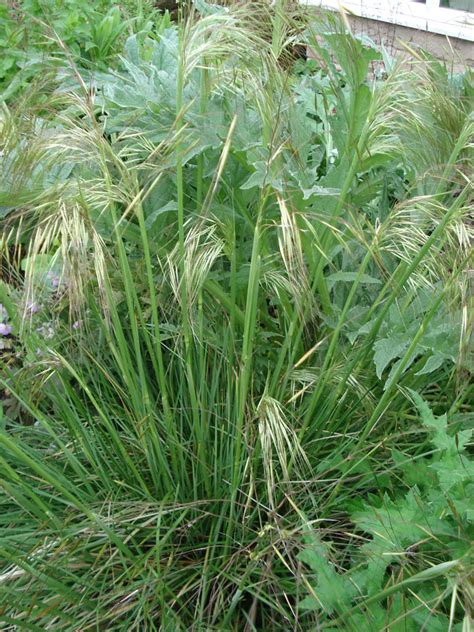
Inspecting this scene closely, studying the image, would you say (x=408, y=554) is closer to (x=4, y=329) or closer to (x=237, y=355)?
(x=237, y=355)

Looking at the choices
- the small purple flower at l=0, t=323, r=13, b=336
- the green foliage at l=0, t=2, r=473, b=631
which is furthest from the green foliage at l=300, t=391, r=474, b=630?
the small purple flower at l=0, t=323, r=13, b=336

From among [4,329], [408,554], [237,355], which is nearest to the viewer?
[408,554]

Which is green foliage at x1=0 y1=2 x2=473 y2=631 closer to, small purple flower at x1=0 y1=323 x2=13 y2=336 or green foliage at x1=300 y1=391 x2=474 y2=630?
green foliage at x1=300 y1=391 x2=474 y2=630

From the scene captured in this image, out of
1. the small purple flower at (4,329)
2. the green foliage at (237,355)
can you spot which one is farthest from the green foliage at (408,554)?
the small purple flower at (4,329)

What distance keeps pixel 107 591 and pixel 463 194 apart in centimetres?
116

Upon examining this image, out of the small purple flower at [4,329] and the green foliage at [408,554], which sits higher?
the green foliage at [408,554]

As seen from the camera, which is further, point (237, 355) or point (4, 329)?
point (4, 329)

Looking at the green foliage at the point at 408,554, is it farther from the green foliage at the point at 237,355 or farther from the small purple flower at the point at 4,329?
the small purple flower at the point at 4,329

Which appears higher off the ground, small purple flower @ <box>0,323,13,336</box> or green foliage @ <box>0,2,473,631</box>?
green foliage @ <box>0,2,473,631</box>

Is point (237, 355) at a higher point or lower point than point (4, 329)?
A: higher

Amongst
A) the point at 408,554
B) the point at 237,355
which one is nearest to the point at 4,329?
the point at 237,355

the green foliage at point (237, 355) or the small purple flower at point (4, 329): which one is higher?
the green foliage at point (237, 355)

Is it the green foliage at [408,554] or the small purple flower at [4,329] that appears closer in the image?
the green foliage at [408,554]

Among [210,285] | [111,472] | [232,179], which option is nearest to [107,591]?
[111,472]
